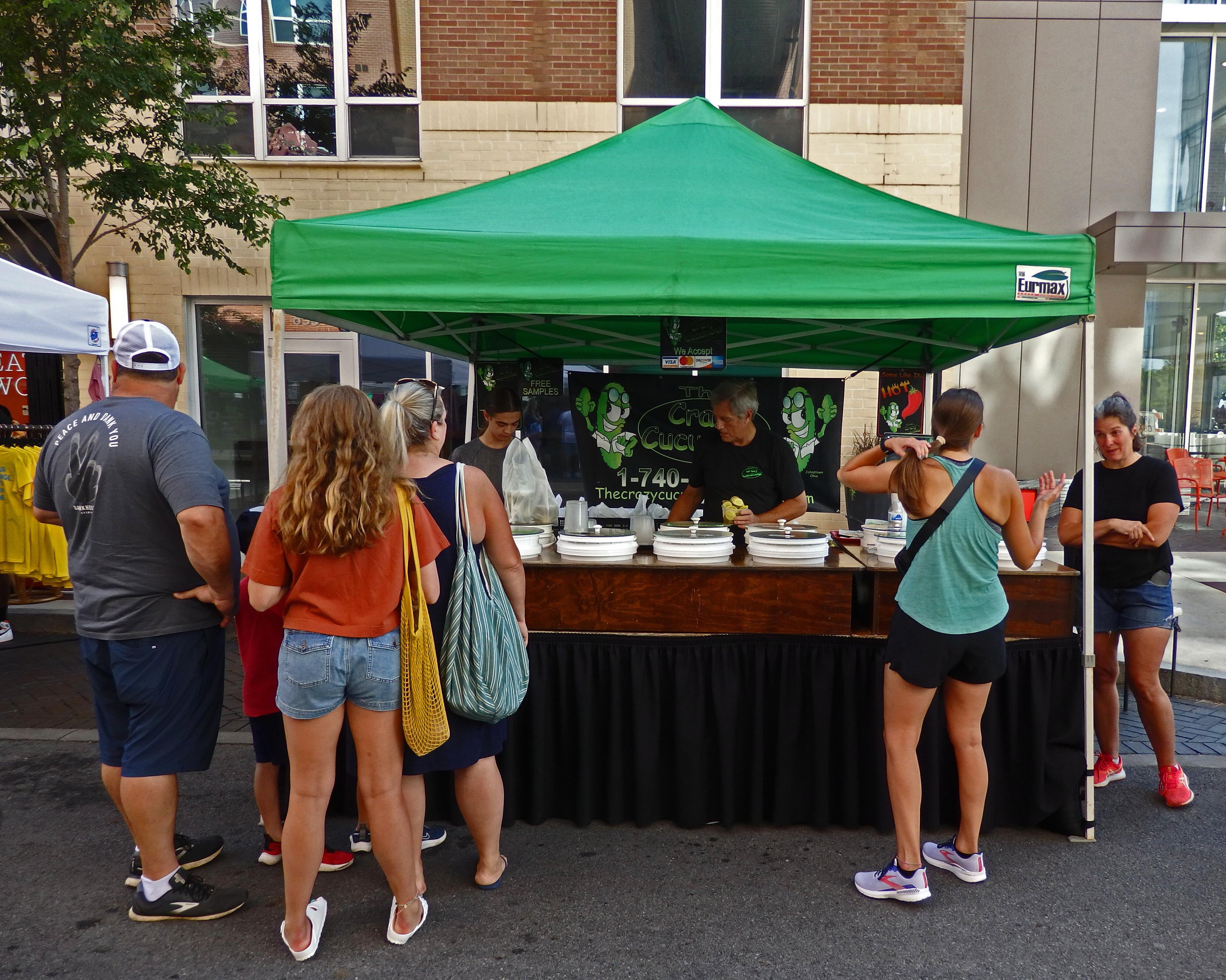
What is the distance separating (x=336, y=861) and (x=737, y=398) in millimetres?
3193

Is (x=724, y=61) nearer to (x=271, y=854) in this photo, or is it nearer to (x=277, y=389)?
(x=277, y=389)

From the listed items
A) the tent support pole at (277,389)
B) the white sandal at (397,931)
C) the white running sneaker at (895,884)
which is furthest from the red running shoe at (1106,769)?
the tent support pole at (277,389)

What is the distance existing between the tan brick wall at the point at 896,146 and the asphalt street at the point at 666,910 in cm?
711

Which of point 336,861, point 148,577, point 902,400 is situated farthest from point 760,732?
point 902,400

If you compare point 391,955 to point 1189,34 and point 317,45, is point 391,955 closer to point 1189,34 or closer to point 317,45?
point 317,45

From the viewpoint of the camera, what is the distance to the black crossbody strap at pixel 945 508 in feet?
9.64

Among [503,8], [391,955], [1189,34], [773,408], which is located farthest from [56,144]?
[1189,34]

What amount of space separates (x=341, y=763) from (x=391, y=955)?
1.04 metres

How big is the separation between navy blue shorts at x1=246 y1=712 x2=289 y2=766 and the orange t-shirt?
0.79m

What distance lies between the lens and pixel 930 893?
3.10 meters

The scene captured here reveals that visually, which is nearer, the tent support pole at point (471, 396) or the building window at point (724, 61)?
the tent support pole at point (471, 396)

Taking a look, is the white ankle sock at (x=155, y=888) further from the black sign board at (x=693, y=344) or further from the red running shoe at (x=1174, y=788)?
the red running shoe at (x=1174, y=788)

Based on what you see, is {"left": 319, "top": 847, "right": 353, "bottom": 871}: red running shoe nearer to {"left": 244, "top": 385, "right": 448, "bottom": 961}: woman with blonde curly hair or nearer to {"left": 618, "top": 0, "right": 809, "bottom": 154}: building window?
{"left": 244, "top": 385, "right": 448, "bottom": 961}: woman with blonde curly hair

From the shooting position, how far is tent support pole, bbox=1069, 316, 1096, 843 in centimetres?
348
